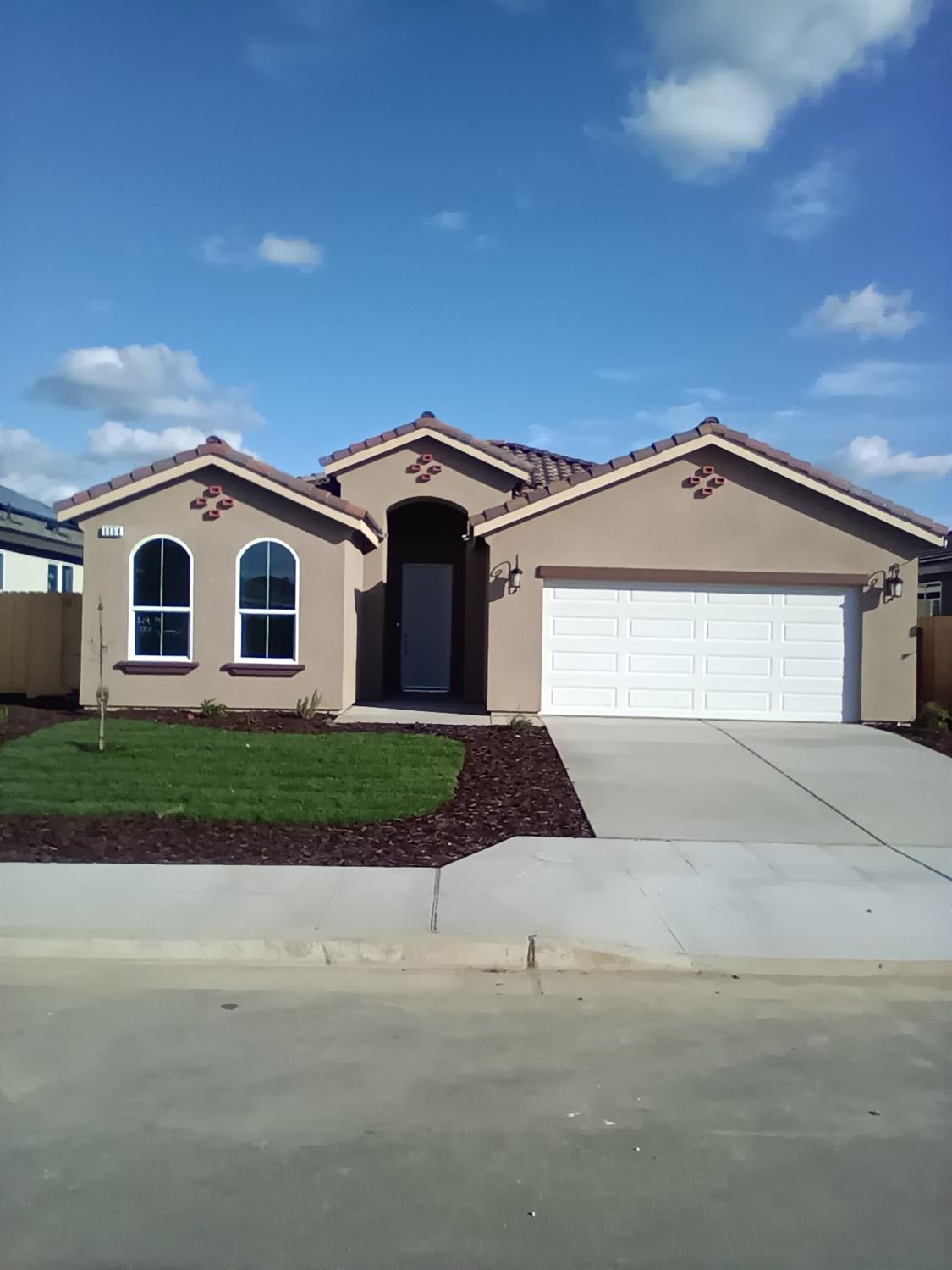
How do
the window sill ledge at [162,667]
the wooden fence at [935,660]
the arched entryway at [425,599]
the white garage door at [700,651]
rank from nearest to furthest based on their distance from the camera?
the window sill ledge at [162,667] → the white garage door at [700,651] → the wooden fence at [935,660] → the arched entryway at [425,599]

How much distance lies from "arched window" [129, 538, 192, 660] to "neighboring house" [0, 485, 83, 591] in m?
13.7

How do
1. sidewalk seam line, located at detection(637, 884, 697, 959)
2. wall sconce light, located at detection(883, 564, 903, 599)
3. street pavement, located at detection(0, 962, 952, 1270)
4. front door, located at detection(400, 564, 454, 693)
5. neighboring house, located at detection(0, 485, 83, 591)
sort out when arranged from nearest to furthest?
street pavement, located at detection(0, 962, 952, 1270) → sidewalk seam line, located at detection(637, 884, 697, 959) → wall sconce light, located at detection(883, 564, 903, 599) → front door, located at detection(400, 564, 454, 693) → neighboring house, located at detection(0, 485, 83, 591)

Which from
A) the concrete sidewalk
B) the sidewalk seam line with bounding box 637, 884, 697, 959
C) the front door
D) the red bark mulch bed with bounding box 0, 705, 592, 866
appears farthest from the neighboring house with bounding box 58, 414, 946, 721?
the sidewalk seam line with bounding box 637, 884, 697, 959

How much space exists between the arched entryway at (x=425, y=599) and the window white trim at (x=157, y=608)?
4.70 m

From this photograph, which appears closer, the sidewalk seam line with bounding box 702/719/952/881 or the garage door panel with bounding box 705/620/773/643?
the sidewalk seam line with bounding box 702/719/952/881

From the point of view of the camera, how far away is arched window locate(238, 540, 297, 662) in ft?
53.7

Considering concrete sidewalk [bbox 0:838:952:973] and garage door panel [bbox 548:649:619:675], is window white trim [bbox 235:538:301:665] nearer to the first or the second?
garage door panel [bbox 548:649:619:675]

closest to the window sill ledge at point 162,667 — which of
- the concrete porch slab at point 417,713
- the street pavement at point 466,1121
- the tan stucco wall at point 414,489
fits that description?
the concrete porch slab at point 417,713

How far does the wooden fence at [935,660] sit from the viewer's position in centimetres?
1766

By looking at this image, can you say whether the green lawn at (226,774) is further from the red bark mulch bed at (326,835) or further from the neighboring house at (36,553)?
the neighboring house at (36,553)

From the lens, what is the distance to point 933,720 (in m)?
15.9

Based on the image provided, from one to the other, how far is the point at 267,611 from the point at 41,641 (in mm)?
4487

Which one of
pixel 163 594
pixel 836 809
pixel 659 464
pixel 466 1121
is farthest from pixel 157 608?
pixel 466 1121

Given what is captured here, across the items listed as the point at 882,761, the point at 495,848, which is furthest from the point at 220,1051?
the point at 882,761
